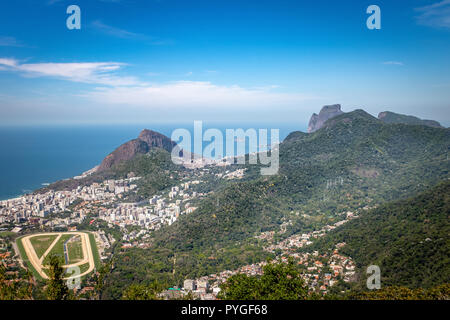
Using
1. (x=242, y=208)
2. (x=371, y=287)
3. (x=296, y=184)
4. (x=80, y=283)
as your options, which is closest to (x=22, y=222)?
(x=80, y=283)

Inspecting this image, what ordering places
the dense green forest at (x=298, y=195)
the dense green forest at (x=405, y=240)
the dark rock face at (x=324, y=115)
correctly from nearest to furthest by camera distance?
the dense green forest at (x=405, y=240)
the dense green forest at (x=298, y=195)
the dark rock face at (x=324, y=115)

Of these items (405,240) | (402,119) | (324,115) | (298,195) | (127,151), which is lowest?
(405,240)

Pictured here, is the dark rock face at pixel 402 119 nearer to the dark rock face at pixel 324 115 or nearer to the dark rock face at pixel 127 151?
the dark rock face at pixel 324 115

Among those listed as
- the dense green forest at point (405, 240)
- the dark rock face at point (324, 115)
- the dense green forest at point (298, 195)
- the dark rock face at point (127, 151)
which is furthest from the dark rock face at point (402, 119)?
the dark rock face at point (127, 151)

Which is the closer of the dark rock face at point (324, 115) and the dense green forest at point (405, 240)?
the dense green forest at point (405, 240)

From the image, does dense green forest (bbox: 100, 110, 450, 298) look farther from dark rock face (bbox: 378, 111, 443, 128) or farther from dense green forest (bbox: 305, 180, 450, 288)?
dark rock face (bbox: 378, 111, 443, 128)

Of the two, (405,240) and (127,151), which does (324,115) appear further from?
(405,240)

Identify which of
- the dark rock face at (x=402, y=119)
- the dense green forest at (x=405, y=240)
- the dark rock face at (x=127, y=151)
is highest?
the dark rock face at (x=402, y=119)

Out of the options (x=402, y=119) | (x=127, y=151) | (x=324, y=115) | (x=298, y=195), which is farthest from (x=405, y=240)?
(x=402, y=119)

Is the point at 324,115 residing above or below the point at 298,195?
above

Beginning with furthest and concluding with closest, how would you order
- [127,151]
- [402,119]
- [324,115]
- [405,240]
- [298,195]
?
1. [324,115]
2. [402,119]
3. [127,151]
4. [298,195]
5. [405,240]
